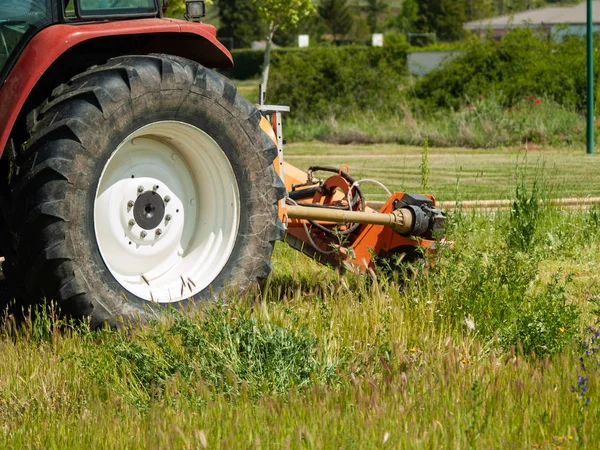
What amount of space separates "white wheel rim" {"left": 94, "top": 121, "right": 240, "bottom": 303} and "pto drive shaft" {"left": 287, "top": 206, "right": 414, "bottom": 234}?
0.49 meters

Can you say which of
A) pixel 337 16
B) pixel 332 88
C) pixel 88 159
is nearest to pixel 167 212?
pixel 88 159

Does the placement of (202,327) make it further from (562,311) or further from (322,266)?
(322,266)

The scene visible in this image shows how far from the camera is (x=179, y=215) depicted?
5.02m

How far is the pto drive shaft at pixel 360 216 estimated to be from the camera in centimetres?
544

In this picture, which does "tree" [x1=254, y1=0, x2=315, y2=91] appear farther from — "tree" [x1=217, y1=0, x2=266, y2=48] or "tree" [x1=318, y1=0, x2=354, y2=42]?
"tree" [x1=318, y1=0, x2=354, y2=42]

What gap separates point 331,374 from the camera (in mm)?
3738

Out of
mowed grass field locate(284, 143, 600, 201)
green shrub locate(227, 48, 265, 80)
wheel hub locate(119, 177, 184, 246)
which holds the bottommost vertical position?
mowed grass field locate(284, 143, 600, 201)

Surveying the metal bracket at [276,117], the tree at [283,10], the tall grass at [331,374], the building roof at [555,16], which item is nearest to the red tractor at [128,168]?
the metal bracket at [276,117]

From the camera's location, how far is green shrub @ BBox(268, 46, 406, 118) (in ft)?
75.0

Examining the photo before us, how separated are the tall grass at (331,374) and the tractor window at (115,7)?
1466 millimetres

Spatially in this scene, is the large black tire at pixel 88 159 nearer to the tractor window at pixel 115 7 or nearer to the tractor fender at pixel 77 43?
the tractor fender at pixel 77 43

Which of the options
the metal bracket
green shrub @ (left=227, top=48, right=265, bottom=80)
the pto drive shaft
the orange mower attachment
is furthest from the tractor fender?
green shrub @ (left=227, top=48, right=265, bottom=80)

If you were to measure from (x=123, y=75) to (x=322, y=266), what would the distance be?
232 centimetres

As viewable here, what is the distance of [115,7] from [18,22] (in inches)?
19.6
